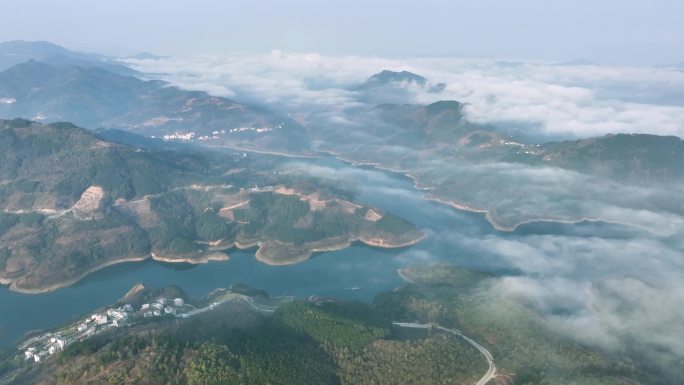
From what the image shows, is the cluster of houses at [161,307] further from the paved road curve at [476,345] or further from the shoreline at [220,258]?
the paved road curve at [476,345]

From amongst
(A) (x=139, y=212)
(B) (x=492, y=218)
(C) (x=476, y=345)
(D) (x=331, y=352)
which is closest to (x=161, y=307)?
(D) (x=331, y=352)

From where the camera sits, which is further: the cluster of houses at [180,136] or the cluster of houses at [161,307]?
the cluster of houses at [180,136]

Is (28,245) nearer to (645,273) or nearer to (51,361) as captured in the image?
(51,361)

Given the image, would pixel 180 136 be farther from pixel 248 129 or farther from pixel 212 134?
pixel 248 129

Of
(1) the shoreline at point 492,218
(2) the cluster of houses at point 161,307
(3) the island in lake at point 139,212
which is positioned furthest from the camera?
(1) the shoreline at point 492,218

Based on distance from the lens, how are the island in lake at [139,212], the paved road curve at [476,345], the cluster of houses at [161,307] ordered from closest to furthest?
1. the paved road curve at [476,345]
2. the cluster of houses at [161,307]
3. the island in lake at [139,212]

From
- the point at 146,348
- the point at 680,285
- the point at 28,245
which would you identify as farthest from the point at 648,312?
the point at 28,245

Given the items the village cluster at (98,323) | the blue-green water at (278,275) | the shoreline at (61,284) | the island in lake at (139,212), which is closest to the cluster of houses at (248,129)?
the island in lake at (139,212)
